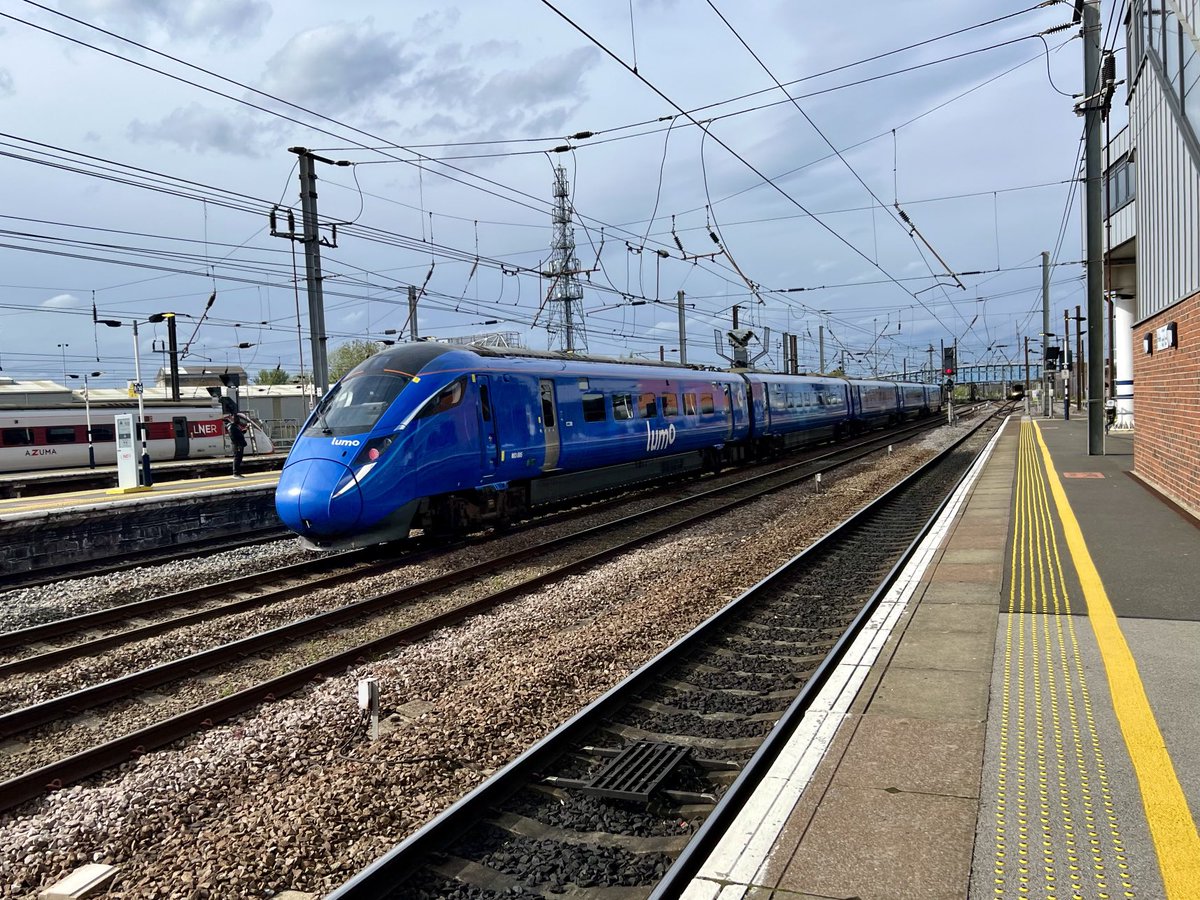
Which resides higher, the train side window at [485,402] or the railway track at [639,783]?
the train side window at [485,402]

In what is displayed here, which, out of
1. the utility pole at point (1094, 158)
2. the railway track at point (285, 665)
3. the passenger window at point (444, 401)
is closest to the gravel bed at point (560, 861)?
the railway track at point (285, 665)

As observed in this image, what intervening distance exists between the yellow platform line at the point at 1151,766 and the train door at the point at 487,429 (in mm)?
8026

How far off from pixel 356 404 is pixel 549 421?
3781mm

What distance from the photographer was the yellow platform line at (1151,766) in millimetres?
2887

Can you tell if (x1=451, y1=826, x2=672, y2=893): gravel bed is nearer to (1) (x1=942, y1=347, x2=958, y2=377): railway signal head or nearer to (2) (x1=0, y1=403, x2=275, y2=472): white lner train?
(2) (x1=0, y1=403, x2=275, y2=472): white lner train

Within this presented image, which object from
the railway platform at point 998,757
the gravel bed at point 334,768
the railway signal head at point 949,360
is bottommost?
the gravel bed at point 334,768

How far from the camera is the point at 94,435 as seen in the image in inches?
1181

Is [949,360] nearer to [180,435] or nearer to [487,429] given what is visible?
[487,429]

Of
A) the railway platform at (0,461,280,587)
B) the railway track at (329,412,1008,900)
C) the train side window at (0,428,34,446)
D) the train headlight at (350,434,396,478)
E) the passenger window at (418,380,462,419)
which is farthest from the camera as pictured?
the train side window at (0,428,34,446)

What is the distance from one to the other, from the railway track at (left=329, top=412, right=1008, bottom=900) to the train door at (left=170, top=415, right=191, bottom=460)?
30843mm

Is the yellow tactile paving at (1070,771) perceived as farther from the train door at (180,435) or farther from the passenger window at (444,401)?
the train door at (180,435)

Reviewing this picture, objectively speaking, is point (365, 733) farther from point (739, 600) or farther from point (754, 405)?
point (754, 405)

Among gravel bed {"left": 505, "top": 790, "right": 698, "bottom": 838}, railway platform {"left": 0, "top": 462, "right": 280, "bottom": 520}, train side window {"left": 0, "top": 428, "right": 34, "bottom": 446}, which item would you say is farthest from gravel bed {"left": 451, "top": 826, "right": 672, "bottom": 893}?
train side window {"left": 0, "top": 428, "right": 34, "bottom": 446}

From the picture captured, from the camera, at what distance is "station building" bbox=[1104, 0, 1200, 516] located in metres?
9.48
